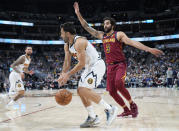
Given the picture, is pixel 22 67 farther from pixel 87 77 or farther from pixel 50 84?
pixel 50 84

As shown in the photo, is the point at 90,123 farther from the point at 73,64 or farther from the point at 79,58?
the point at 73,64

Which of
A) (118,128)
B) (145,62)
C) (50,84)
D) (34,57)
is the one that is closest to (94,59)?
(118,128)

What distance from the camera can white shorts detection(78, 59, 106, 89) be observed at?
12.4ft

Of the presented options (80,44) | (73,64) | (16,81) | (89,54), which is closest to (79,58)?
(80,44)

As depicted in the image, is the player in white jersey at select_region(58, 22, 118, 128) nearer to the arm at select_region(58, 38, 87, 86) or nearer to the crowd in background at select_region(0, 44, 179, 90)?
the arm at select_region(58, 38, 87, 86)

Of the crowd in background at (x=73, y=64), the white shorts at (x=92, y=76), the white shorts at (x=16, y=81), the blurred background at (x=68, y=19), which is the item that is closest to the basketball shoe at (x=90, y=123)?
the white shorts at (x=92, y=76)

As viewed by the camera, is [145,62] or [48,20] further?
[48,20]

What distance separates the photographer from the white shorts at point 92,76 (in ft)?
12.4

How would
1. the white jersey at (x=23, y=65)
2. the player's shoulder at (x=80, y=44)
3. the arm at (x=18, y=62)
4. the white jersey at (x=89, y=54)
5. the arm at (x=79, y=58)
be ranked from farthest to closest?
the white jersey at (x=23, y=65) → the arm at (x=18, y=62) → the white jersey at (x=89, y=54) → the player's shoulder at (x=80, y=44) → the arm at (x=79, y=58)

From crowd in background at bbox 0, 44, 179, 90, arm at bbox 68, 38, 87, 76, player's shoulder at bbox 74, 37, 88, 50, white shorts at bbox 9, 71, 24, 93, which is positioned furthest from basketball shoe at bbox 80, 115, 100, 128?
crowd in background at bbox 0, 44, 179, 90

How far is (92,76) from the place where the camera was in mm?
3814

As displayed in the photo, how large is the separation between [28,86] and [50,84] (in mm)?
2510

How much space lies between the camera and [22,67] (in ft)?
24.1

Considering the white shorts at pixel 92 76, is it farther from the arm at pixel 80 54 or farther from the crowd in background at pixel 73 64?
the crowd in background at pixel 73 64
